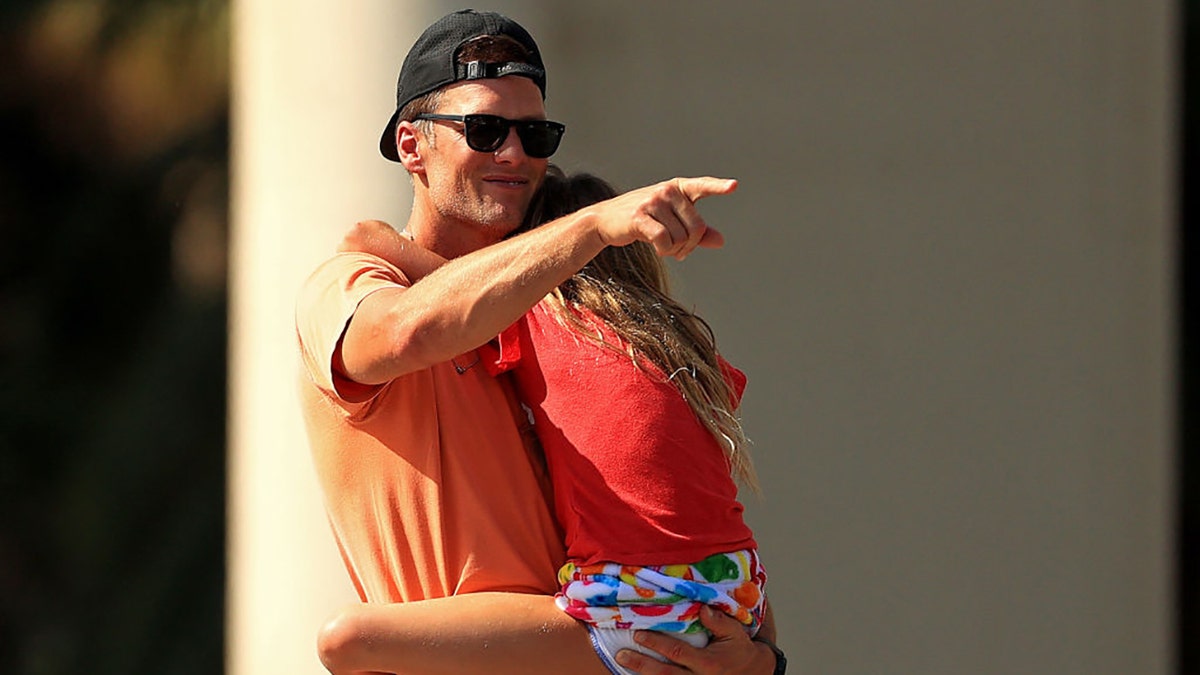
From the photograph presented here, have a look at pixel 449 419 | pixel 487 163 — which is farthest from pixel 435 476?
pixel 487 163

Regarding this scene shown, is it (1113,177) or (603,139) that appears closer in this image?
(603,139)

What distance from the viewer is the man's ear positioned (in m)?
2.46

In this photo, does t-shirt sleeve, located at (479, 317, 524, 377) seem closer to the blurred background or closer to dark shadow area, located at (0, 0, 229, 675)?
the blurred background

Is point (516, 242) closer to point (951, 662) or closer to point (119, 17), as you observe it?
point (951, 662)

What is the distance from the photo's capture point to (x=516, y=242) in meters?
2.03

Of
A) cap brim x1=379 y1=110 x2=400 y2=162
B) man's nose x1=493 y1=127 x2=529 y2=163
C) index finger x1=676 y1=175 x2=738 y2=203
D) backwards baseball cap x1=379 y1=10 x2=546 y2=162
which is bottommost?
index finger x1=676 y1=175 x2=738 y2=203

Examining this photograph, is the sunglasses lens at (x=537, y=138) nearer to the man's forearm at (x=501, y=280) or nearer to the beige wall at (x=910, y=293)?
the man's forearm at (x=501, y=280)

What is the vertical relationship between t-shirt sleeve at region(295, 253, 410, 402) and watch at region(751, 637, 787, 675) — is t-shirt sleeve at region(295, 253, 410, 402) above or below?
above

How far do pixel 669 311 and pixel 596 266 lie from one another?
0.14 meters

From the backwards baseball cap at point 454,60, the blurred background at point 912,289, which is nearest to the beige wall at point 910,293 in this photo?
the blurred background at point 912,289

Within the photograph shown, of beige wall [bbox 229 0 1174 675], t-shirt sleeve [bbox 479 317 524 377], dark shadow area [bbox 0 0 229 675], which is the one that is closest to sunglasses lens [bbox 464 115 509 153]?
t-shirt sleeve [bbox 479 317 524 377]

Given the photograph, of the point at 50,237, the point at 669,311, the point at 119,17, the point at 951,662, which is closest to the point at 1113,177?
the point at 951,662

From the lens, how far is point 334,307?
2236mm

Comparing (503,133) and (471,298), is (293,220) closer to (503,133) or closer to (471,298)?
(503,133)
